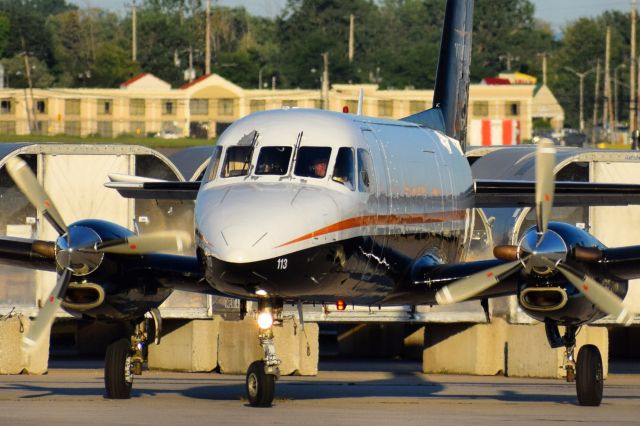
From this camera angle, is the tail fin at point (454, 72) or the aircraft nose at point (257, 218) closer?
the aircraft nose at point (257, 218)

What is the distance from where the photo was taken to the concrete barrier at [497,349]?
85.7 ft

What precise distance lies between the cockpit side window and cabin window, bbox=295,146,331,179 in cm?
63

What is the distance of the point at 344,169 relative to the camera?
17.7 metres

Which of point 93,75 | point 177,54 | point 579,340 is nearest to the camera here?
point 579,340

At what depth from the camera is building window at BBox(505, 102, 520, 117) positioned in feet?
435

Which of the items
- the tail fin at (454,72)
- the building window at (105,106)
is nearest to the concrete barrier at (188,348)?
the tail fin at (454,72)

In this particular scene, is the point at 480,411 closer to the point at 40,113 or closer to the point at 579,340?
the point at 579,340

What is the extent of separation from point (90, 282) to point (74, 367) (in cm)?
781

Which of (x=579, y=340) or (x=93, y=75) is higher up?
(x=93, y=75)

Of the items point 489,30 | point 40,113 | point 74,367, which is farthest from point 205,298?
point 489,30

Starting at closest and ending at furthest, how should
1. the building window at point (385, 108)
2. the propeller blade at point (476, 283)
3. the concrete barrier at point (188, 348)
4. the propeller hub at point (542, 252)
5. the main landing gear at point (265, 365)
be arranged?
the main landing gear at point (265, 365) < the propeller hub at point (542, 252) < the propeller blade at point (476, 283) < the concrete barrier at point (188, 348) < the building window at point (385, 108)

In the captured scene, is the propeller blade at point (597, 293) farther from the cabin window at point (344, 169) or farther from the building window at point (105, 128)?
the building window at point (105, 128)

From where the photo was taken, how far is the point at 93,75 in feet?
448

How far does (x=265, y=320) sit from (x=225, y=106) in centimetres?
10942
